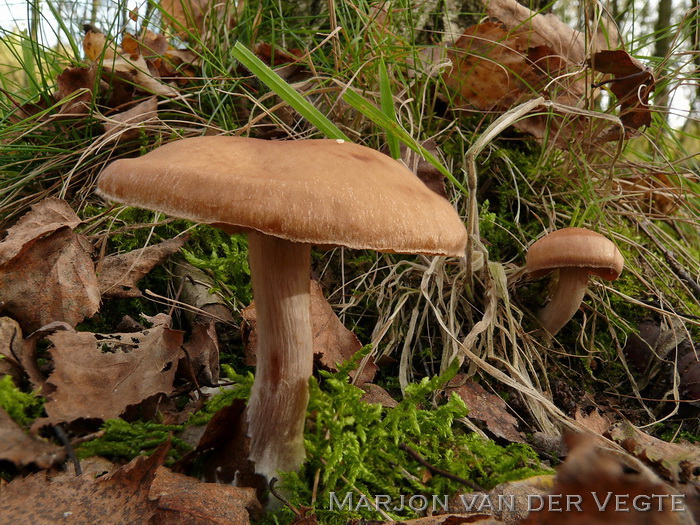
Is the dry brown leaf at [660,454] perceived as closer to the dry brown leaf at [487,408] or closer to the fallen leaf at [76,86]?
the dry brown leaf at [487,408]

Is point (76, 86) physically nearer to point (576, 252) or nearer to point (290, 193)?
point (290, 193)

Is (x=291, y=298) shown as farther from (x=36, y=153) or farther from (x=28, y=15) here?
(x=28, y=15)

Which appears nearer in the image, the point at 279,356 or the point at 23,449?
the point at 23,449

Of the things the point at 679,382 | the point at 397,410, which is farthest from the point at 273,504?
the point at 679,382

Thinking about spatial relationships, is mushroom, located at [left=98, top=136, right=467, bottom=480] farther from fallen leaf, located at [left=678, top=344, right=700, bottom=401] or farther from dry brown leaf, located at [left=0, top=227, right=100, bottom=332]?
fallen leaf, located at [left=678, top=344, right=700, bottom=401]

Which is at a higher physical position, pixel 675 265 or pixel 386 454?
pixel 675 265

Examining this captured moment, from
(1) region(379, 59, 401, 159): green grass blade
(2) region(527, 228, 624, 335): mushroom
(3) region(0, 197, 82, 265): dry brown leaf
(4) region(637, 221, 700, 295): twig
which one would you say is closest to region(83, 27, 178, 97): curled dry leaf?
(3) region(0, 197, 82, 265): dry brown leaf

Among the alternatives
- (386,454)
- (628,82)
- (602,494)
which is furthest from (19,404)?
(628,82)

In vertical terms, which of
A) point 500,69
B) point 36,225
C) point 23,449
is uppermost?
point 500,69
